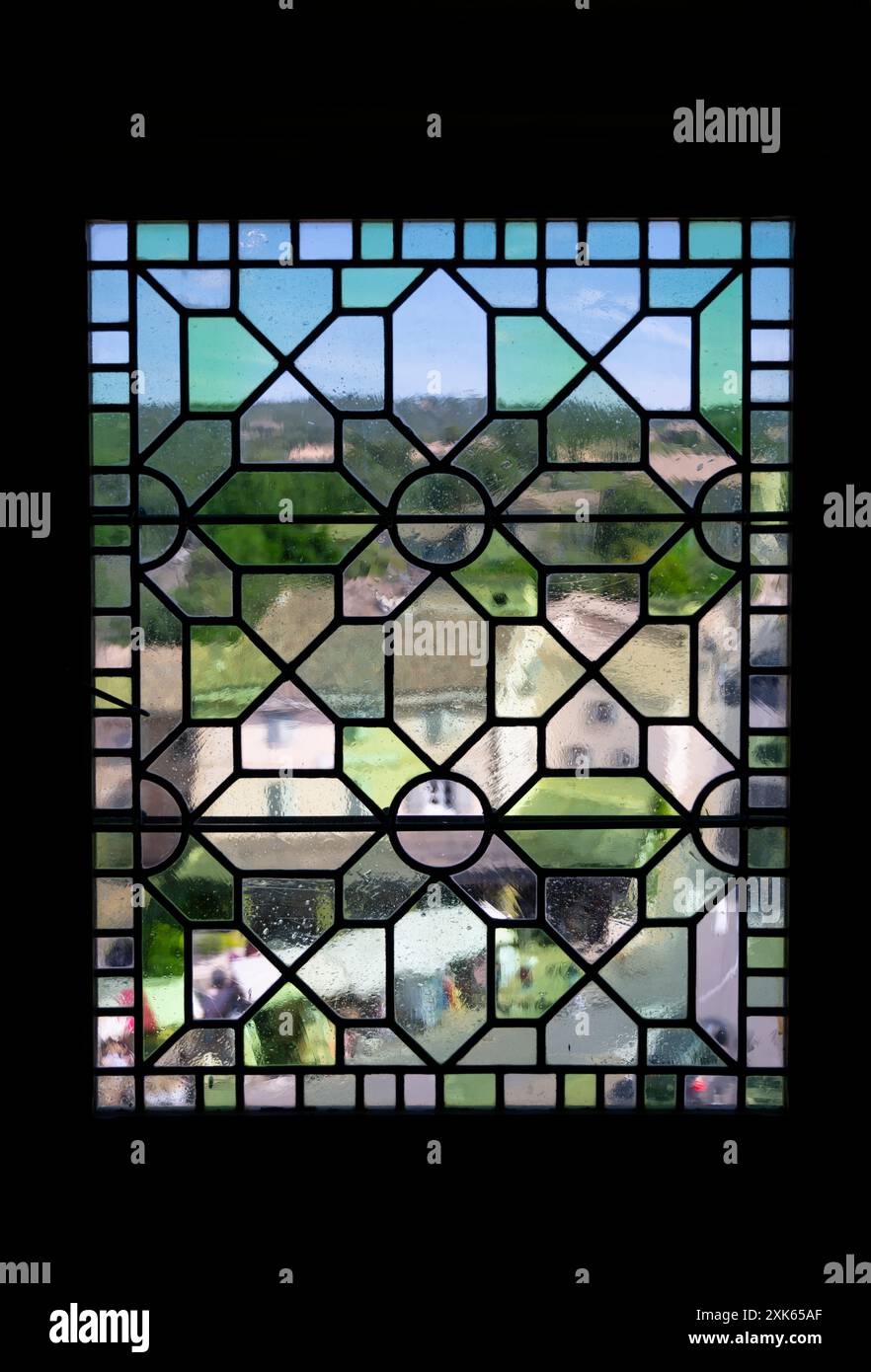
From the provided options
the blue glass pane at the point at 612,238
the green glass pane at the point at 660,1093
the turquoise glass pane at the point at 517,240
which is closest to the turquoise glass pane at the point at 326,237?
the turquoise glass pane at the point at 517,240

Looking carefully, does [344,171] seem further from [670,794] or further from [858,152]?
[670,794]

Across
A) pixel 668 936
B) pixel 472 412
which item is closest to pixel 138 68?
pixel 472 412

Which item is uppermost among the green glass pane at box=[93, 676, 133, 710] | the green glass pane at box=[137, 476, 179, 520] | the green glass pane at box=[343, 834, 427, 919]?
the green glass pane at box=[137, 476, 179, 520]

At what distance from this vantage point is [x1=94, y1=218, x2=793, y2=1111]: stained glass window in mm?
1545

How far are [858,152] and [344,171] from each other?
2.40ft

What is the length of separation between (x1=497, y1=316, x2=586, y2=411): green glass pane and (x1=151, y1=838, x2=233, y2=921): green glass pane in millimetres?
800

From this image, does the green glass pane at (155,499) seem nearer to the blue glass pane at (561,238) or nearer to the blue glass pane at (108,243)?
the blue glass pane at (108,243)

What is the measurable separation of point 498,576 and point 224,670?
0.43m

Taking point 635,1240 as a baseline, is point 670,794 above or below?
above

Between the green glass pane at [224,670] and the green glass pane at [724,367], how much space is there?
751mm

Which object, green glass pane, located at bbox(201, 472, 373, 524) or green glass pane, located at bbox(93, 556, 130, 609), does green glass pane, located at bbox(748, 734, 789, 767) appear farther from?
green glass pane, located at bbox(93, 556, 130, 609)

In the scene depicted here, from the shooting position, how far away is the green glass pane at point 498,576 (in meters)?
1.55

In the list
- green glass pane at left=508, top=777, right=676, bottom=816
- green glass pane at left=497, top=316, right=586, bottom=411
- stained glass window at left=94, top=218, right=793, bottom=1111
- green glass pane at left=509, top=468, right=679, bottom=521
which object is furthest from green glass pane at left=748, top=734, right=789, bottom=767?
green glass pane at left=497, top=316, right=586, bottom=411
